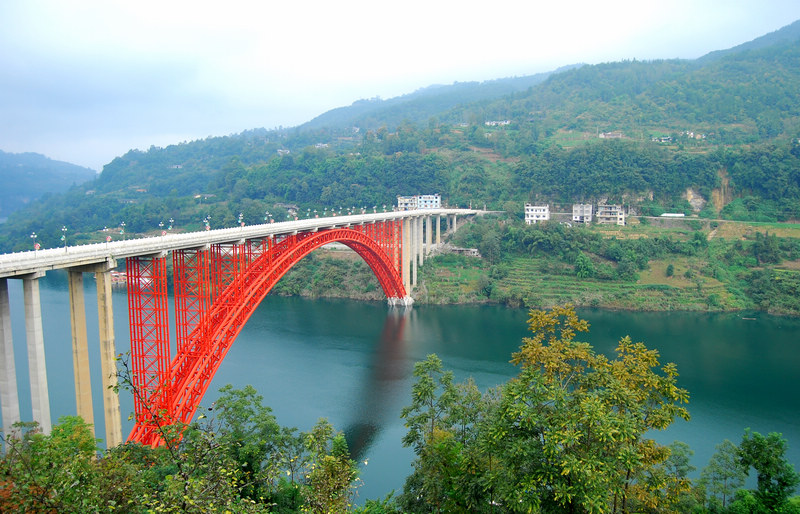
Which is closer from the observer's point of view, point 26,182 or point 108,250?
point 108,250

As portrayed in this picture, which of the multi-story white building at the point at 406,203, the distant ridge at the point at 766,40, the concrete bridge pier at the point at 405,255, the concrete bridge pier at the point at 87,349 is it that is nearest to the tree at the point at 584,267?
the concrete bridge pier at the point at 405,255

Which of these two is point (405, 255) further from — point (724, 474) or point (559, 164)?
point (724, 474)

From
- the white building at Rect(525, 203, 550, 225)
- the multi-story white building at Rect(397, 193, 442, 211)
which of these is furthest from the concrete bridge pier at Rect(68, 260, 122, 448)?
the multi-story white building at Rect(397, 193, 442, 211)

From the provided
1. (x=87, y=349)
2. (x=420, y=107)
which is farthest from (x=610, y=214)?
(x=420, y=107)

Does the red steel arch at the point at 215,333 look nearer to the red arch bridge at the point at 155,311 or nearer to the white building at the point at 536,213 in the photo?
the red arch bridge at the point at 155,311

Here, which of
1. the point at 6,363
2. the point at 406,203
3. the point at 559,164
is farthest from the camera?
the point at 406,203

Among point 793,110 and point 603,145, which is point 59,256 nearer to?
point 603,145
